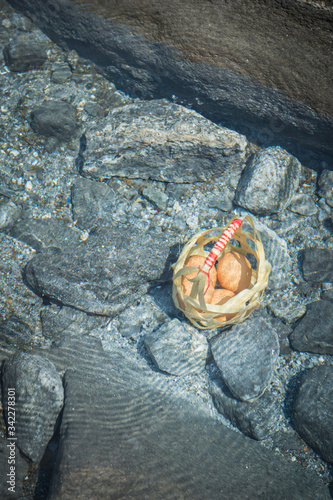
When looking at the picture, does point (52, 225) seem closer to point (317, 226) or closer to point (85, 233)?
point (85, 233)

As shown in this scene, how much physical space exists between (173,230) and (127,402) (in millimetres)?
1712

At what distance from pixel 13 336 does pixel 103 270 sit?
3.30 ft

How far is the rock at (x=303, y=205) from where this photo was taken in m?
3.57

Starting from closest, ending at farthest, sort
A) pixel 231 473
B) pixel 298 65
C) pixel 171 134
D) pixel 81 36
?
pixel 231 473 < pixel 298 65 < pixel 171 134 < pixel 81 36

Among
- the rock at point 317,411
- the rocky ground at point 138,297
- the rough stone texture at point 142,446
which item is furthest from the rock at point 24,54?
the rock at point 317,411

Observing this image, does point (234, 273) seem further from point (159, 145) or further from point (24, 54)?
point (24, 54)

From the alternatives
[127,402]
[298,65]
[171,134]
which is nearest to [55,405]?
[127,402]

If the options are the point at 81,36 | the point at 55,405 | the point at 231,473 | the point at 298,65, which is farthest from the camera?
the point at 81,36

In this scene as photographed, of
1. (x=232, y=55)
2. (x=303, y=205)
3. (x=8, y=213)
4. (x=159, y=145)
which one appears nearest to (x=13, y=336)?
(x=8, y=213)

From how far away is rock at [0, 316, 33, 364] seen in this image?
295 centimetres

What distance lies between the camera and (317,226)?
354 centimetres

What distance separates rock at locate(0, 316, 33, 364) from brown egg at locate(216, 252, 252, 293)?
5.99ft

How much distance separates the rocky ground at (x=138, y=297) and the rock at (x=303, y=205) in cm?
2

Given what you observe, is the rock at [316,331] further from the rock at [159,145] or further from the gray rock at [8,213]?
the gray rock at [8,213]
